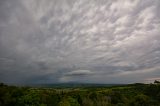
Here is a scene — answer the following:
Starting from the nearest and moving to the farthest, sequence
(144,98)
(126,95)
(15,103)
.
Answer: (15,103)
(144,98)
(126,95)

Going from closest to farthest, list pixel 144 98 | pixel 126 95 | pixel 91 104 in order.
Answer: pixel 91 104 → pixel 144 98 → pixel 126 95

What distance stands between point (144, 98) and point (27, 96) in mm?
33137

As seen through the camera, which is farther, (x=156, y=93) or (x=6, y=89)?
(x=156, y=93)

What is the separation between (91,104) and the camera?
187ft

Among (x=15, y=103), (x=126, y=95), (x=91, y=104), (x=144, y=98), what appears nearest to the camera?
(x=15, y=103)

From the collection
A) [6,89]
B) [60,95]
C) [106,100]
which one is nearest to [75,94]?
[60,95]

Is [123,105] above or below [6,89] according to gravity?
below

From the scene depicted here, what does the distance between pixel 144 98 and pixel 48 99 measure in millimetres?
27692

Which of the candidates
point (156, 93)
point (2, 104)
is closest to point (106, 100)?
point (156, 93)

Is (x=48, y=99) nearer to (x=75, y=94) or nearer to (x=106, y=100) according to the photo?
(x=75, y=94)

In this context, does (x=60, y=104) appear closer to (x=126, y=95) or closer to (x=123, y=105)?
(x=123, y=105)

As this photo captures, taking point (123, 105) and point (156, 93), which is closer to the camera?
point (123, 105)

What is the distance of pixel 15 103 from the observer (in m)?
53.4

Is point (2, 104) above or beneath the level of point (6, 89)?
beneath
